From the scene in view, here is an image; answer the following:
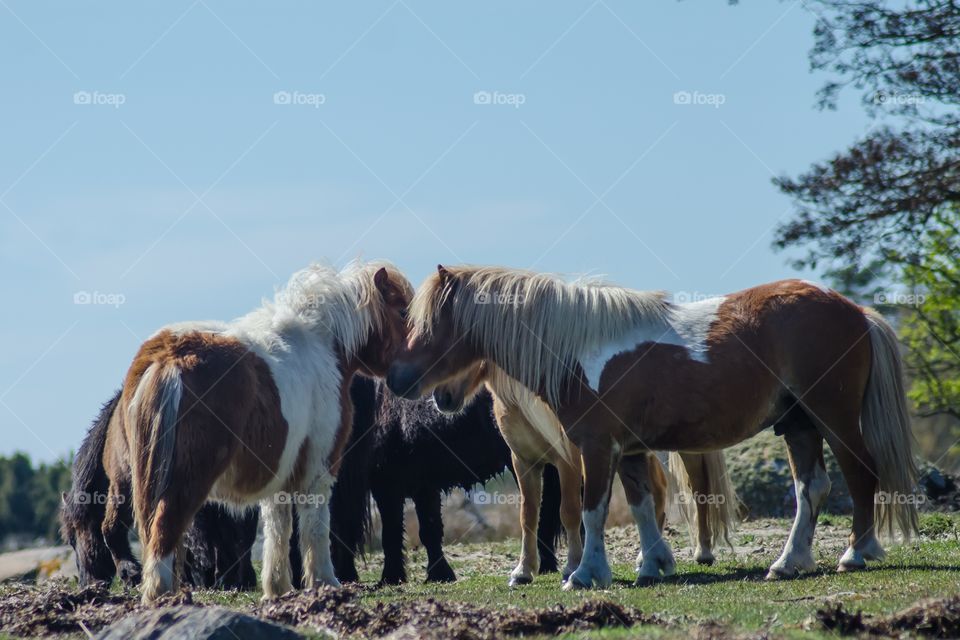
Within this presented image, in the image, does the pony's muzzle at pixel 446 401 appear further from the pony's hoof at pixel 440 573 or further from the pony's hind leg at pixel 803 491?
the pony's hind leg at pixel 803 491

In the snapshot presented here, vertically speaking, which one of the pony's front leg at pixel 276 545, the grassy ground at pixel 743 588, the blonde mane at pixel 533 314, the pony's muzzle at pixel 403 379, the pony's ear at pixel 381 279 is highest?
the pony's ear at pixel 381 279

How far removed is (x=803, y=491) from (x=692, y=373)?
1.29 metres

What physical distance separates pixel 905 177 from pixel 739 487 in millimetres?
7619

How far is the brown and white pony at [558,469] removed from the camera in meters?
9.27

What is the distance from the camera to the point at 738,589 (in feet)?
26.4

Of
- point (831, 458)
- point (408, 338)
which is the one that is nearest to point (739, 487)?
point (831, 458)

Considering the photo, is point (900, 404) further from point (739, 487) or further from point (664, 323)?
point (739, 487)

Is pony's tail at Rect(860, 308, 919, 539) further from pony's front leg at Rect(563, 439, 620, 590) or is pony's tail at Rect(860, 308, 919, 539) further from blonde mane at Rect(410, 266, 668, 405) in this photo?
pony's front leg at Rect(563, 439, 620, 590)

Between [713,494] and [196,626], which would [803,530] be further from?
[196,626]

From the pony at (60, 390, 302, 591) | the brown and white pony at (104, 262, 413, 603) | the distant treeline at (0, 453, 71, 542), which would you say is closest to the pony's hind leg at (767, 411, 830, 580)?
the brown and white pony at (104, 262, 413, 603)

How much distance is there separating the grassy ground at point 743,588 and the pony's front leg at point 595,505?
0.59 ft

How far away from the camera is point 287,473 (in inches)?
330

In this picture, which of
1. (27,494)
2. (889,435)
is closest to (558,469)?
(889,435)

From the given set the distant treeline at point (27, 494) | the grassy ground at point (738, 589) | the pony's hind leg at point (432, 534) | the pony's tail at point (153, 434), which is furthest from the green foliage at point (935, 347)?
the distant treeline at point (27, 494)
